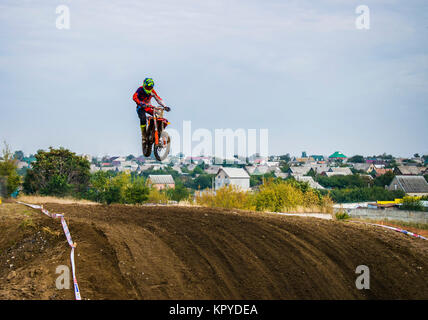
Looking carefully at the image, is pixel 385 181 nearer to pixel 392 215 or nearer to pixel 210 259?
Answer: pixel 392 215

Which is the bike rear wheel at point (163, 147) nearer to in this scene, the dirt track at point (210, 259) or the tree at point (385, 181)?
the dirt track at point (210, 259)

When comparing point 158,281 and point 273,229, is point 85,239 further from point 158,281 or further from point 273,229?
point 273,229

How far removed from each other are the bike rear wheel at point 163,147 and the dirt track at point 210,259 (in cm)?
209

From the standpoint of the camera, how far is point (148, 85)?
14258 mm

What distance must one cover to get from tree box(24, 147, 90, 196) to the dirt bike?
86.5ft

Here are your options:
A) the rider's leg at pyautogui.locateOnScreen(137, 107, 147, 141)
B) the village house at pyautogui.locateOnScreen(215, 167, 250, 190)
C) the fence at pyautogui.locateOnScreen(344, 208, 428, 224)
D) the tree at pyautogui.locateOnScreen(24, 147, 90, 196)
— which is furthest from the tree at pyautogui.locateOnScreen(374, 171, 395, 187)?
the rider's leg at pyautogui.locateOnScreen(137, 107, 147, 141)

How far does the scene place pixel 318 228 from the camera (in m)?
A: 14.5

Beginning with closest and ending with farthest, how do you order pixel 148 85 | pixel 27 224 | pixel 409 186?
pixel 27 224, pixel 148 85, pixel 409 186

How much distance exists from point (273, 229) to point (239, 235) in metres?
1.32

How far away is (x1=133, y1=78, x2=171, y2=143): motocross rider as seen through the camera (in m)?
14.3

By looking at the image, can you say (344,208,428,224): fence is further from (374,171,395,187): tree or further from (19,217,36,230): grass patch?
(374,171,395,187): tree

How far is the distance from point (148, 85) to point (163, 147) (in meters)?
2.23

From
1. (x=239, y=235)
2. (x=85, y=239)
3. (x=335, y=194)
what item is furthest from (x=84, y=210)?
(x=335, y=194)

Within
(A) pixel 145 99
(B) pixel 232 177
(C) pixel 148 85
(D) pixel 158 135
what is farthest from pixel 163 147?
(B) pixel 232 177
